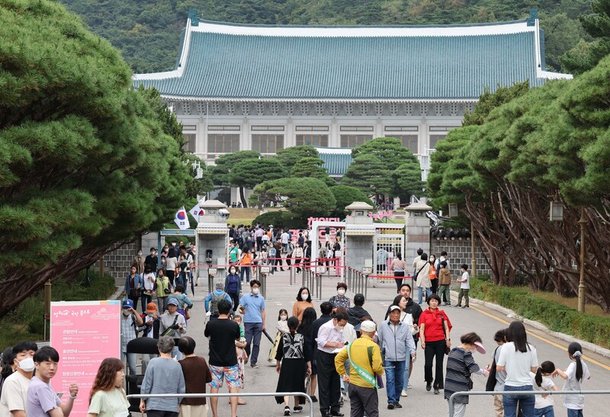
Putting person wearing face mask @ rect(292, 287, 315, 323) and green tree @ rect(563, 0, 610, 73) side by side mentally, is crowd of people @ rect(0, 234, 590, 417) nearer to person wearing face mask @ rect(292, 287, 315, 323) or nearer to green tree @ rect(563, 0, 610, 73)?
person wearing face mask @ rect(292, 287, 315, 323)

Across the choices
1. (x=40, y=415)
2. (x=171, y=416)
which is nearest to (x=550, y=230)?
(x=171, y=416)

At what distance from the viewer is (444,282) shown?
32.2m

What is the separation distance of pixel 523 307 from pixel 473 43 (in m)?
63.3

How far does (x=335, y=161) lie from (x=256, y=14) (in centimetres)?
4493

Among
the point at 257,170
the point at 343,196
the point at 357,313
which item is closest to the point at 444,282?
the point at 357,313

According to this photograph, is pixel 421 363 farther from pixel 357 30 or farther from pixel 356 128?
A: pixel 357 30

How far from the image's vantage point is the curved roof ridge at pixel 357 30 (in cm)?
9044

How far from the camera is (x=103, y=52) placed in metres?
21.5

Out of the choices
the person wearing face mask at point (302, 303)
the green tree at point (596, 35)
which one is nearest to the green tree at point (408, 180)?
the green tree at point (596, 35)

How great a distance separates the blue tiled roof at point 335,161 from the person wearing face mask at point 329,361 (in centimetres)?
6178

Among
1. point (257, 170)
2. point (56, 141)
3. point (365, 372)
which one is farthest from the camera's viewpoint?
point (257, 170)

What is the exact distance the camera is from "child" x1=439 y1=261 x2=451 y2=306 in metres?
32.0

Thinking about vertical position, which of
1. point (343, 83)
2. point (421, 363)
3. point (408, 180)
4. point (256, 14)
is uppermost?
point (256, 14)

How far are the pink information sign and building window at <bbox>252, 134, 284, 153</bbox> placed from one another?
7512 cm
